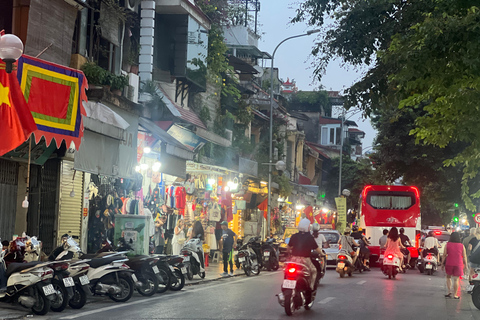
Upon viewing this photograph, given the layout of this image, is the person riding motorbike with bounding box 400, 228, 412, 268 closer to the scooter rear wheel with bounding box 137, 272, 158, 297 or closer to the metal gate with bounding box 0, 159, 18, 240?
the scooter rear wheel with bounding box 137, 272, 158, 297

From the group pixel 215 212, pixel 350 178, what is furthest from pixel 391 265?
pixel 350 178

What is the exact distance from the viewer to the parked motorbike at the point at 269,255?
95.5ft

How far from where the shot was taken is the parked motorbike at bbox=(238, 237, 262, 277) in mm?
25938

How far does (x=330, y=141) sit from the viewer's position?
88.1 metres

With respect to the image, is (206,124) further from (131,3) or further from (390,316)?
(390,316)

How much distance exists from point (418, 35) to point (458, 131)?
14.1ft

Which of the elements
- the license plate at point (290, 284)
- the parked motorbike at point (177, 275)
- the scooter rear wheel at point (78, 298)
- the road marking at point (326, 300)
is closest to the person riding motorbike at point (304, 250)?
the license plate at point (290, 284)

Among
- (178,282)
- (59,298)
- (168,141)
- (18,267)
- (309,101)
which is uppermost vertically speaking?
(309,101)

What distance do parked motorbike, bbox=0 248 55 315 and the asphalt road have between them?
0.27 metres

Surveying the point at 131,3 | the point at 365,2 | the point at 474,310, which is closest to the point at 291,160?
the point at 131,3

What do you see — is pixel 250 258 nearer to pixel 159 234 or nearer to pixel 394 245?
pixel 159 234

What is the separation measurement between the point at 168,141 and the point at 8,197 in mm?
6091

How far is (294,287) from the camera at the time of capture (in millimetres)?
13742

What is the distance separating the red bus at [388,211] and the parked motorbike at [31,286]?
24.4m
